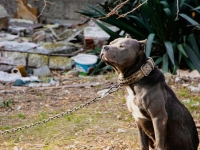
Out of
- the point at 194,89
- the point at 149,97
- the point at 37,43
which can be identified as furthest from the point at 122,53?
the point at 37,43

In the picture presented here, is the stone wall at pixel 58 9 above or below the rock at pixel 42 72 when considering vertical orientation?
above

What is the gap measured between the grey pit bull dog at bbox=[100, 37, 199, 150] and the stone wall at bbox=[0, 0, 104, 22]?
10.6 metres

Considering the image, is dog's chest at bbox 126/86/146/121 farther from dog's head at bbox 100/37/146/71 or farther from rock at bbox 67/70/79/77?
rock at bbox 67/70/79/77

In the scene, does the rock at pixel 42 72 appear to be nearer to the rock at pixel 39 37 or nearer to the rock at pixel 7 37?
the rock at pixel 7 37

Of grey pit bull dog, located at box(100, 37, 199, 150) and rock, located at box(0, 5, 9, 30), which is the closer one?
grey pit bull dog, located at box(100, 37, 199, 150)

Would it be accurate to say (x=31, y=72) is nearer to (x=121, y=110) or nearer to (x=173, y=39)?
(x=173, y=39)

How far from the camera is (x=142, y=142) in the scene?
3994 millimetres

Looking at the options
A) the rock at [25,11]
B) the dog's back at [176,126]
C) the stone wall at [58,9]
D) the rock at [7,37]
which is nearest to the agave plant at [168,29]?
the rock at [7,37]

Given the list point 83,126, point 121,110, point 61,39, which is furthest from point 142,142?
point 61,39

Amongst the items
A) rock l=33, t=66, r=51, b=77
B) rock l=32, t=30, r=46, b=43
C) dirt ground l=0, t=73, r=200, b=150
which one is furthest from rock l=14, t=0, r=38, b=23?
dirt ground l=0, t=73, r=200, b=150

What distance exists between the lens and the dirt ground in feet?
16.8

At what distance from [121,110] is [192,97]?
4.02ft

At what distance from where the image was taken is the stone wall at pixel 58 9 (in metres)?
14.2

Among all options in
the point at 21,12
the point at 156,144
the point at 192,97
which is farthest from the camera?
the point at 21,12
